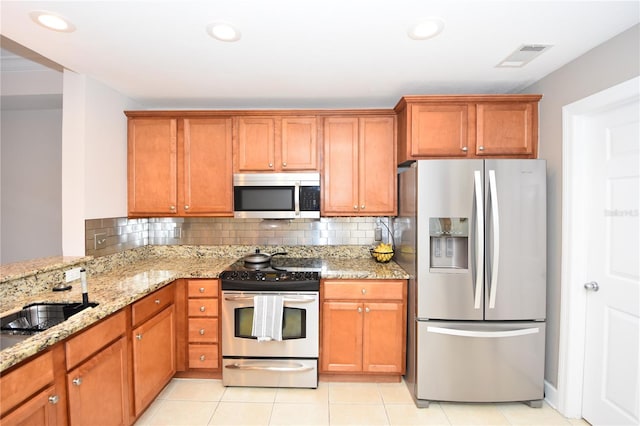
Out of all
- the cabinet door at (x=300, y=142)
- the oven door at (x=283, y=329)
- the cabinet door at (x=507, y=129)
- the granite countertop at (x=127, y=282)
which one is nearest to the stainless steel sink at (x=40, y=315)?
the granite countertop at (x=127, y=282)

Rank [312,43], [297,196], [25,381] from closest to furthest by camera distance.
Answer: [25,381] < [312,43] < [297,196]

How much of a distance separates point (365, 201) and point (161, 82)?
2014 millimetres

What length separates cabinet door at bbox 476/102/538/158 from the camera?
2.57m

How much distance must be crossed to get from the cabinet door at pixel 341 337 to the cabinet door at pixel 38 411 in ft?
5.66

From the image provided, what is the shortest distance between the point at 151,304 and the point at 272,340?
0.95 metres

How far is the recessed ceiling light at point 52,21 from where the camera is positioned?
5.49 ft

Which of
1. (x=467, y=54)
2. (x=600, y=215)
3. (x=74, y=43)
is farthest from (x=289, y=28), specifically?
(x=600, y=215)

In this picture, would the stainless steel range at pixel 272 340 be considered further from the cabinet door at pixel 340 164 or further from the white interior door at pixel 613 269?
the white interior door at pixel 613 269

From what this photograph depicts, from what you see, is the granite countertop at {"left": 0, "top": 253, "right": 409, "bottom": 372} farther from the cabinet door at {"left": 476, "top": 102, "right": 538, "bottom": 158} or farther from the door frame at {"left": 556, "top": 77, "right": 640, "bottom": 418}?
the cabinet door at {"left": 476, "top": 102, "right": 538, "bottom": 158}

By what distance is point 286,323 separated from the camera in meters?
2.59

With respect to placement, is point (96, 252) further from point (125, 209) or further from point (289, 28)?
point (289, 28)

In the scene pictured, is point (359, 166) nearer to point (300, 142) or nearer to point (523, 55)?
point (300, 142)

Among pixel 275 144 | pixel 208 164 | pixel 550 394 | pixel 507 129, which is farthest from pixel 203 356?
pixel 507 129

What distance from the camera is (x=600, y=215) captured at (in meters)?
2.10
